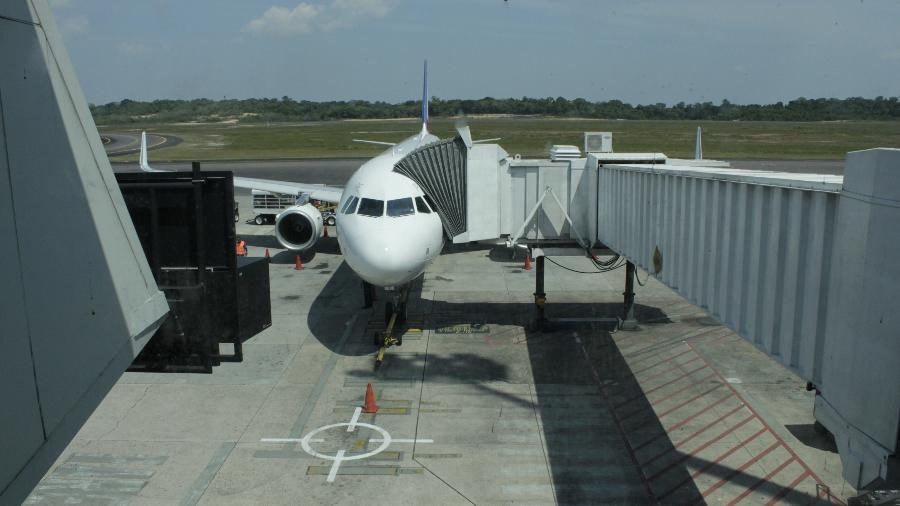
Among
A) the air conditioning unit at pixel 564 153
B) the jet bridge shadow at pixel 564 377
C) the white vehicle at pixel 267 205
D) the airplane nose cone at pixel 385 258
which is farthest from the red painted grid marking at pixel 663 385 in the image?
the white vehicle at pixel 267 205

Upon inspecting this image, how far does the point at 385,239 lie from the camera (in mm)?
16891

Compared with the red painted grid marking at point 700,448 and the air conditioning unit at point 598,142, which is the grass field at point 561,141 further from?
the red painted grid marking at point 700,448

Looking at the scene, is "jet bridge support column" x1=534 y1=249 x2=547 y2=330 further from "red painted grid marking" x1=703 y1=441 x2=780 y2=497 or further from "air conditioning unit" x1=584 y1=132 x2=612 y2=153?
"red painted grid marking" x1=703 y1=441 x2=780 y2=497

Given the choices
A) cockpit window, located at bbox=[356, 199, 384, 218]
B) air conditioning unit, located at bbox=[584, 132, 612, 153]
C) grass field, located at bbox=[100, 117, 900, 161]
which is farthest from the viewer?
grass field, located at bbox=[100, 117, 900, 161]

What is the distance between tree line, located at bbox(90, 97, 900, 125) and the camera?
93106 mm

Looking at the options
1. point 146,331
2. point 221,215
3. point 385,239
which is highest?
point 221,215

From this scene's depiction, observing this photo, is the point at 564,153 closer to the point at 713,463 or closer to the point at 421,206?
the point at 421,206

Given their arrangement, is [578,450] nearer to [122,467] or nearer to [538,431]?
[538,431]

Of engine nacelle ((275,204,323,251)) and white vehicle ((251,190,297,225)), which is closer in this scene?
engine nacelle ((275,204,323,251))

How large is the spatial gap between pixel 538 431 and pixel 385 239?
590 cm

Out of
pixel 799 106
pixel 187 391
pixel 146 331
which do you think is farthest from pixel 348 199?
pixel 799 106

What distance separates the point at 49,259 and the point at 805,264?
279 inches

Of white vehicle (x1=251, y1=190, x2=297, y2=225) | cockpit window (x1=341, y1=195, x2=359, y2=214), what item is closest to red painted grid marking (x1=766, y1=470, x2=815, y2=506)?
cockpit window (x1=341, y1=195, x2=359, y2=214)

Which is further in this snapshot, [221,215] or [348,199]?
[348,199]
